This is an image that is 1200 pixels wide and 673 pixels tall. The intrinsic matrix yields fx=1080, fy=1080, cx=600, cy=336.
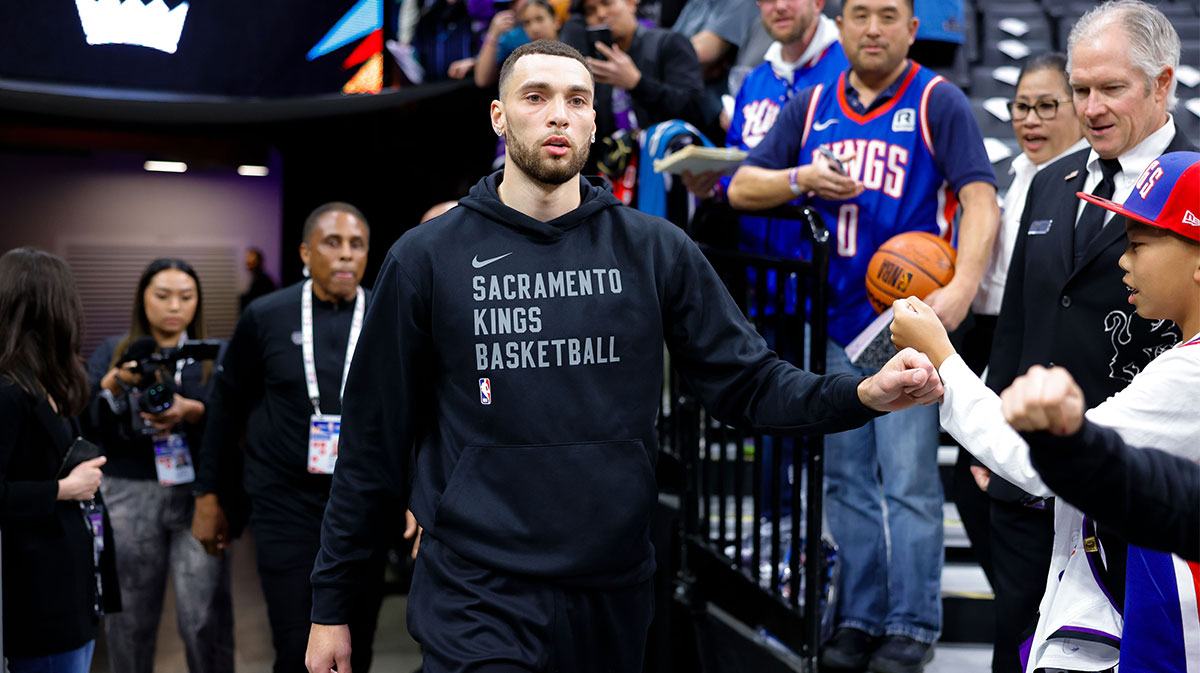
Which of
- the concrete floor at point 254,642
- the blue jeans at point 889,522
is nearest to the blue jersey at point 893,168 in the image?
the blue jeans at point 889,522

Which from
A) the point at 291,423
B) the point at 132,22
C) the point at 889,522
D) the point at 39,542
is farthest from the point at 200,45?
the point at 889,522

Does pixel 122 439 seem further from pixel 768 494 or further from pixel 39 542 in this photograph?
pixel 768 494

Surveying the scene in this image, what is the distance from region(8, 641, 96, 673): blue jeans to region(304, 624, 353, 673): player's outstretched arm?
4.85ft

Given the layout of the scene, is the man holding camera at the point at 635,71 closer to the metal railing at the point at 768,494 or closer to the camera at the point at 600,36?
the camera at the point at 600,36

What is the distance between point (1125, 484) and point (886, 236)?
84.4 inches

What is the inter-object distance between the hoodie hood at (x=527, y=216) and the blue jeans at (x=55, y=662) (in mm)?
2161

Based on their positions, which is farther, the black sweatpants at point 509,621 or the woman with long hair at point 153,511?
the woman with long hair at point 153,511

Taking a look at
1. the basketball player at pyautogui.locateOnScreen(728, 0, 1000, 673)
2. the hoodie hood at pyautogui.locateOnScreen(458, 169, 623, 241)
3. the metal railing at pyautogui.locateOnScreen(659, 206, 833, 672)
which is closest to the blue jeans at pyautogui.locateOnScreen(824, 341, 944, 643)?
the basketball player at pyautogui.locateOnScreen(728, 0, 1000, 673)

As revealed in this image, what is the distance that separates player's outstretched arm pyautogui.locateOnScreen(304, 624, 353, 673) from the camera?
243 centimetres

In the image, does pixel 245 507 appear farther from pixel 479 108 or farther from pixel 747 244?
pixel 479 108

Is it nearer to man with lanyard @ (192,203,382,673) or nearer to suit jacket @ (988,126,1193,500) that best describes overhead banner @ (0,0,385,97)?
man with lanyard @ (192,203,382,673)

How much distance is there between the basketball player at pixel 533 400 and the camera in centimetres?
230

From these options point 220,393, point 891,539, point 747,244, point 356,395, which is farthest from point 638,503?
point 220,393

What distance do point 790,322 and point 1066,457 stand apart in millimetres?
2480
